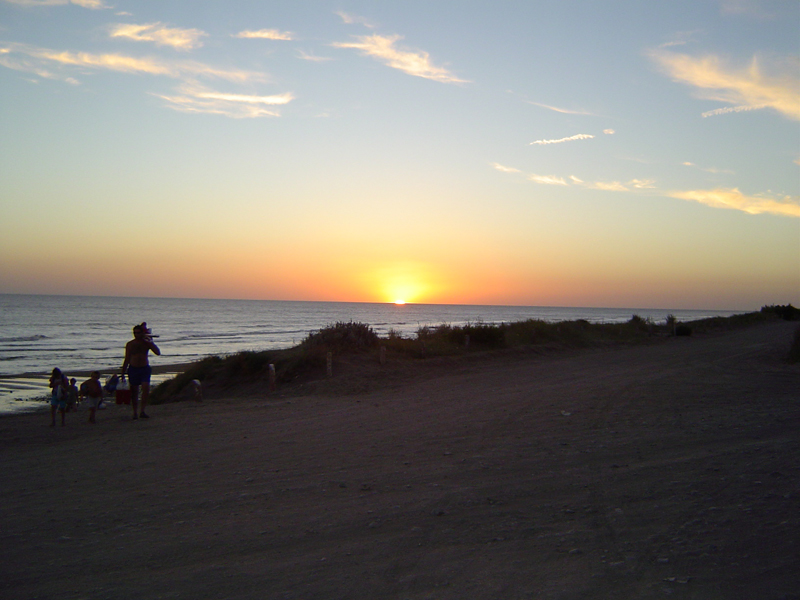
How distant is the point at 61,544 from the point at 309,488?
7.54 feet

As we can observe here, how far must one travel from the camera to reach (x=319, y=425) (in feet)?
32.2

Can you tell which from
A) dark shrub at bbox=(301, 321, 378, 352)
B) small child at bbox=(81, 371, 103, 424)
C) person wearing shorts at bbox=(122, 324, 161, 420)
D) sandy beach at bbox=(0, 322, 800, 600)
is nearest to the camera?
sandy beach at bbox=(0, 322, 800, 600)

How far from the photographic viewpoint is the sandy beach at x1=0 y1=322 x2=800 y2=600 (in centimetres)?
385

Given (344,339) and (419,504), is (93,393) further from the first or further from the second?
(344,339)

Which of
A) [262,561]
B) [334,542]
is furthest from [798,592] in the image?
[262,561]

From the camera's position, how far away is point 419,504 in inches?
210

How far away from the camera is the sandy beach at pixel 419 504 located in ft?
12.6

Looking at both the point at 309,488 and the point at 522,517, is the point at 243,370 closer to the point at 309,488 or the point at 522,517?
the point at 309,488

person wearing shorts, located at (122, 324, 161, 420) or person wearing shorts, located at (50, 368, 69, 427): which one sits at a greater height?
person wearing shorts, located at (122, 324, 161, 420)

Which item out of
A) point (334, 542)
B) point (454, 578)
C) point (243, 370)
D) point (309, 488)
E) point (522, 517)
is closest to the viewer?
point (454, 578)

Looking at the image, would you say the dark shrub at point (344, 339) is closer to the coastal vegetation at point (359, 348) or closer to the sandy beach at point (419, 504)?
the coastal vegetation at point (359, 348)

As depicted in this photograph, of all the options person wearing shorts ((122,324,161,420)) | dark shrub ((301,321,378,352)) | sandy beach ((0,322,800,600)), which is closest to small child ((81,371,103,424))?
sandy beach ((0,322,800,600))

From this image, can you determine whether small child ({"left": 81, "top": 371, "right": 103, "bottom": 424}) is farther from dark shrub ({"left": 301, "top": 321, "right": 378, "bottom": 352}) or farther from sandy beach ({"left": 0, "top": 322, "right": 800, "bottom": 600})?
dark shrub ({"left": 301, "top": 321, "right": 378, "bottom": 352})

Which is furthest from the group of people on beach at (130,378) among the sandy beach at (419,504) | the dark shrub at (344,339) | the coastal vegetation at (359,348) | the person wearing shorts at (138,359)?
the dark shrub at (344,339)
